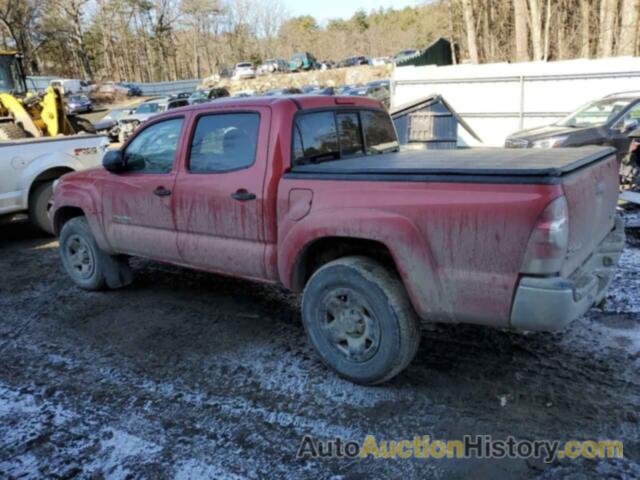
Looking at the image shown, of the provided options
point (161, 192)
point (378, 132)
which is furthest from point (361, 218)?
point (161, 192)

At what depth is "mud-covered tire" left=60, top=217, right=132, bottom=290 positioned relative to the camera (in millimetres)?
5344

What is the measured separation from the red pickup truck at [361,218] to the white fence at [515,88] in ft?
31.3

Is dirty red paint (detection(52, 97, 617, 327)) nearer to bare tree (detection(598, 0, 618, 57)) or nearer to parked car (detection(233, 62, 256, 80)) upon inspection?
bare tree (detection(598, 0, 618, 57))

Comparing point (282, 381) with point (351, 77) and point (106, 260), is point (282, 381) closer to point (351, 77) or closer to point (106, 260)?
point (106, 260)

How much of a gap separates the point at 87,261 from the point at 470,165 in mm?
4178

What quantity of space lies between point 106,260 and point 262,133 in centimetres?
257

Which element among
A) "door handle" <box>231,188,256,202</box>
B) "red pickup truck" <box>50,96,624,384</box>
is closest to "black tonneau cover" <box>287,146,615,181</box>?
"red pickup truck" <box>50,96,624,384</box>

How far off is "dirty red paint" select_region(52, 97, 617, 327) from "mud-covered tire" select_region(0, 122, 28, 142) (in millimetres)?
5338

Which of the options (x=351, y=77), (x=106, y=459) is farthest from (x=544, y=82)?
(x=351, y=77)

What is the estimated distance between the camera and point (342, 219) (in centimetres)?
328

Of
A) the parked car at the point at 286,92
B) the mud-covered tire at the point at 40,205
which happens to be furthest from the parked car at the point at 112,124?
the mud-covered tire at the point at 40,205

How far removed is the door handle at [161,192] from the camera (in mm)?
4387

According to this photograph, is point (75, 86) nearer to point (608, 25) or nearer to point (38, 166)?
point (608, 25)

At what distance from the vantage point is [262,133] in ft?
12.4
